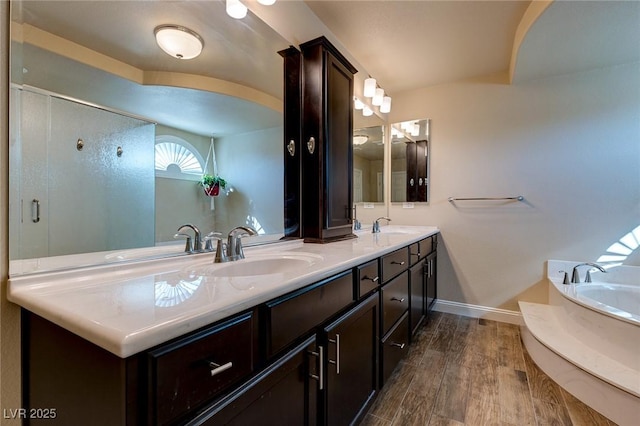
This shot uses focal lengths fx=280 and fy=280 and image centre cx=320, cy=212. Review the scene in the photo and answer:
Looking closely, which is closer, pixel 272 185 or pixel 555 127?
pixel 272 185

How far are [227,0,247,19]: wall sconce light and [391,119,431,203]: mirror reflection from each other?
210 cm

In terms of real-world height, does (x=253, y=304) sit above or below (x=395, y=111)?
below

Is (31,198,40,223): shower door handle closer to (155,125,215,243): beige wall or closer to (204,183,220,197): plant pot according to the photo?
(155,125,215,243): beige wall

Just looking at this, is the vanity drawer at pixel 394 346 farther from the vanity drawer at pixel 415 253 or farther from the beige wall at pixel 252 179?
the beige wall at pixel 252 179

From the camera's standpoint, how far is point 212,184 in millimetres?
1276

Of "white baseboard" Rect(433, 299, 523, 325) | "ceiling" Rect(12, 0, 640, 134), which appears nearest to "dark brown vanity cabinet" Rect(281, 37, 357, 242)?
"ceiling" Rect(12, 0, 640, 134)

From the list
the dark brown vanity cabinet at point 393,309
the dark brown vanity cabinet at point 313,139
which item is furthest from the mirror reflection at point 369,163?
the dark brown vanity cabinet at point 393,309

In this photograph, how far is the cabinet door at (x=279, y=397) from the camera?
0.62 m

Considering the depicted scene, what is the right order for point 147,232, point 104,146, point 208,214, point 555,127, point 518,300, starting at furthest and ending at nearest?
point 518,300 < point 555,127 < point 208,214 < point 147,232 < point 104,146

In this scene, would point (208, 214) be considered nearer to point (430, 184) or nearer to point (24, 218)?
point (24, 218)

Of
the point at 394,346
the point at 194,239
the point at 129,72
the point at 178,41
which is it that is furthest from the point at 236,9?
the point at 394,346

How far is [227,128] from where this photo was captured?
134cm

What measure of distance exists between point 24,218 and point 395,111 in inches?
120

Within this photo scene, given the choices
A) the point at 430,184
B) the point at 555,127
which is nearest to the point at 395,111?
the point at 430,184
